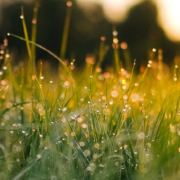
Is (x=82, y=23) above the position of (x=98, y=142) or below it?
above

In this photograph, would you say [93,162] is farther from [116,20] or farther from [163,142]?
[116,20]

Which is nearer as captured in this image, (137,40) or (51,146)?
(51,146)

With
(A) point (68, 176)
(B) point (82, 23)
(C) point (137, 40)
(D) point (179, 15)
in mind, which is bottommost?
(A) point (68, 176)

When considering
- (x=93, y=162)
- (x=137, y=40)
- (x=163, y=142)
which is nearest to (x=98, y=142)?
(x=93, y=162)

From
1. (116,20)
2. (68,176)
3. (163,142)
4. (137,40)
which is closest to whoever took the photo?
(68,176)

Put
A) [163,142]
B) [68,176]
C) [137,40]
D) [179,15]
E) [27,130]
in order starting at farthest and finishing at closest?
[137,40] < [179,15] < [27,130] < [163,142] < [68,176]

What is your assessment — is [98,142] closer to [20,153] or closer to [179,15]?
[20,153]
